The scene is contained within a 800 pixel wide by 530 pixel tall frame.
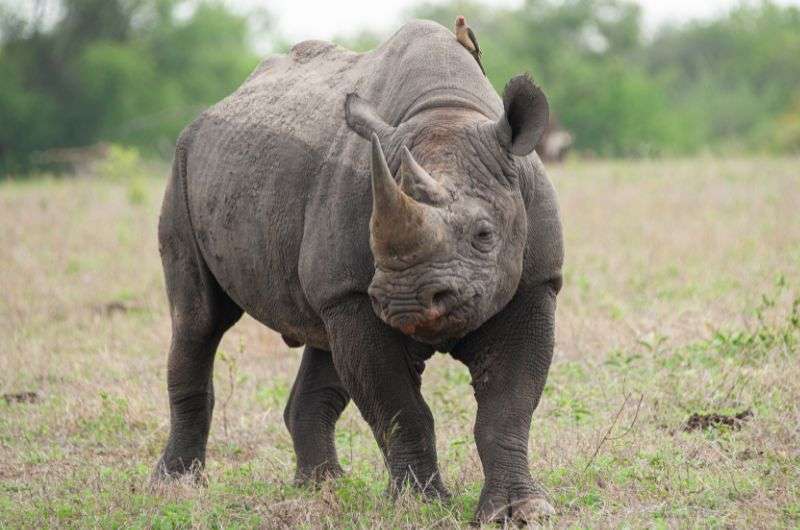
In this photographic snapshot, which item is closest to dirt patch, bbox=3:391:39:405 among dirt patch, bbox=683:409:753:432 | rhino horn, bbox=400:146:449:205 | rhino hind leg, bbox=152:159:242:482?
rhino hind leg, bbox=152:159:242:482

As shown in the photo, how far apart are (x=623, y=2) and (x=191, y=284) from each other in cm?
5484

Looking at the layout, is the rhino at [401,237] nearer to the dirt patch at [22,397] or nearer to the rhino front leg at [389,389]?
the rhino front leg at [389,389]

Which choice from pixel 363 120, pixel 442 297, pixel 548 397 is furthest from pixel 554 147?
pixel 442 297

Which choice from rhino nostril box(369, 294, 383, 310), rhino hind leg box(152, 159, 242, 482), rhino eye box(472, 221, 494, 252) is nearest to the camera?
rhino nostril box(369, 294, 383, 310)

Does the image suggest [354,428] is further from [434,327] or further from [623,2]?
[623,2]

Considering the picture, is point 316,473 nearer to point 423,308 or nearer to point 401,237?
point 423,308

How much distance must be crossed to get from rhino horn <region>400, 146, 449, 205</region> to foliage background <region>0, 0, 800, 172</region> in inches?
1374

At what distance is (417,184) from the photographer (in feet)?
17.0

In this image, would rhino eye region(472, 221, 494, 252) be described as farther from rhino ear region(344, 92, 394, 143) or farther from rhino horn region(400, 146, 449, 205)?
rhino ear region(344, 92, 394, 143)

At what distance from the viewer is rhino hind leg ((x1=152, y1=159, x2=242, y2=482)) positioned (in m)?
7.48

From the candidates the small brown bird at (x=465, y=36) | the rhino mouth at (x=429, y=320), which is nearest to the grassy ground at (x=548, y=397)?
the rhino mouth at (x=429, y=320)

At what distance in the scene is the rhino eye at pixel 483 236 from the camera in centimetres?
524

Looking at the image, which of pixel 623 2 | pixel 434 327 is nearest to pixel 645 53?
pixel 623 2

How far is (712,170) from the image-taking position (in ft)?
61.4
